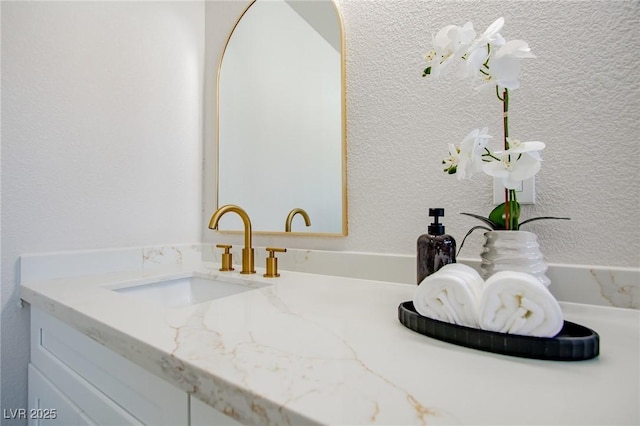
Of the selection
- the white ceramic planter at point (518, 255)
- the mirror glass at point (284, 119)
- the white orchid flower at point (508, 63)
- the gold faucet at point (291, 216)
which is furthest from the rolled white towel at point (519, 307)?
the gold faucet at point (291, 216)

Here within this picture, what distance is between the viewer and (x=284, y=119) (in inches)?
45.8

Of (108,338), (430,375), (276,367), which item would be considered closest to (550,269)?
(430,375)

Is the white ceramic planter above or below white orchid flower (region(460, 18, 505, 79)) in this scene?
below

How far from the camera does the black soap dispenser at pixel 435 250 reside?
0.69 m

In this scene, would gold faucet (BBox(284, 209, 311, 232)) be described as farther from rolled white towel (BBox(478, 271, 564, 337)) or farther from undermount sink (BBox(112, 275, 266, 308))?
rolled white towel (BBox(478, 271, 564, 337))

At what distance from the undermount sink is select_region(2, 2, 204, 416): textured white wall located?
22 cm

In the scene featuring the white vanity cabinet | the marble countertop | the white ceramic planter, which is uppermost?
the white ceramic planter

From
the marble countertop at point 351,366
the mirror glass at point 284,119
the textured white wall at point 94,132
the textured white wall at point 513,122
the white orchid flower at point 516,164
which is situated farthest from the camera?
the mirror glass at point 284,119

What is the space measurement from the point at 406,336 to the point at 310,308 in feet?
0.73

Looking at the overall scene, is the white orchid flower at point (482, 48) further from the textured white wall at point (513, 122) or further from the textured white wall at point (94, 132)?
the textured white wall at point (94, 132)

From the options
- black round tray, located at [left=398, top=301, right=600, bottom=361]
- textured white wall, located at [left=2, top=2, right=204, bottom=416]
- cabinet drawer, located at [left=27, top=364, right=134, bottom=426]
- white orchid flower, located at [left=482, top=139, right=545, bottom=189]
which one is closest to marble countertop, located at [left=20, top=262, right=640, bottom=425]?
black round tray, located at [left=398, top=301, right=600, bottom=361]

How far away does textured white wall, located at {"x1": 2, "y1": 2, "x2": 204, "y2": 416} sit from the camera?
35.2 inches

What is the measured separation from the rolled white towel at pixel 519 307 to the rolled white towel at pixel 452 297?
0.8 inches

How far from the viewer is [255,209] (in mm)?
1234
